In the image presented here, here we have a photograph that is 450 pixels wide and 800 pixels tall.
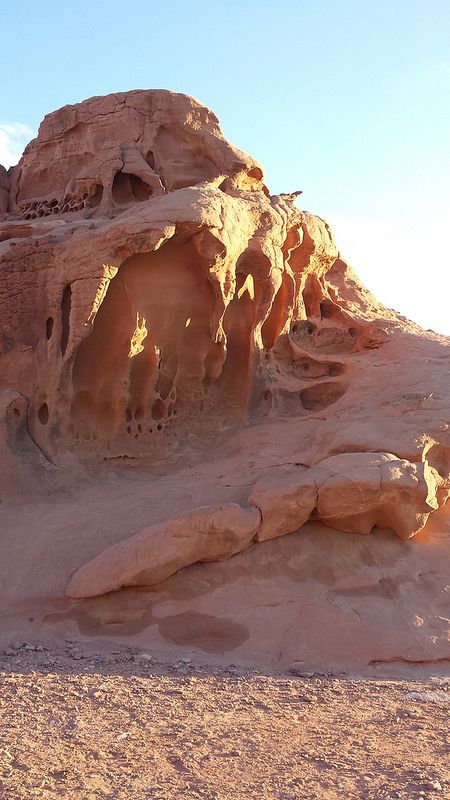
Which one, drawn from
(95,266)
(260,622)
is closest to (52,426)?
(95,266)

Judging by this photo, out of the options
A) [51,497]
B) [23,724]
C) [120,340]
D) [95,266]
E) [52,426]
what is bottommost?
[23,724]

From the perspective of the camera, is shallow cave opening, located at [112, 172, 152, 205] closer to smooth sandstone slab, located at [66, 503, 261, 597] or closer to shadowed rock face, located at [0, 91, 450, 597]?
shadowed rock face, located at [0, 91, 450, 597]

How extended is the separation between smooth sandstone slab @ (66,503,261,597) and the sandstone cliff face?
1 centimetres

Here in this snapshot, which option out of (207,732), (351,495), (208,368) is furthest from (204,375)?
(207,732)

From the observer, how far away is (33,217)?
1224 cm

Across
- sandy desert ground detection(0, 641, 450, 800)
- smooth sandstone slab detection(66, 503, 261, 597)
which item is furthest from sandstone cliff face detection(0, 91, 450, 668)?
sandy desert ground detection(0, 641, 450, 800)

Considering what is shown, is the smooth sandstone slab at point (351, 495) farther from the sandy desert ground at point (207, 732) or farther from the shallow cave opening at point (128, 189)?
the shallow cave opening at point (128, 189)

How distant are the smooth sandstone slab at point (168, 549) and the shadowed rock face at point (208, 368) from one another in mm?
14

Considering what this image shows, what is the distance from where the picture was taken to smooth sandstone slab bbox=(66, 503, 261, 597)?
20.8ft

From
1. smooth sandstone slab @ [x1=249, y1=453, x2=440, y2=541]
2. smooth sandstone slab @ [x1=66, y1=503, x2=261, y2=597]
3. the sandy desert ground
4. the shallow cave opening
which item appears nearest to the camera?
the sandy desert ground

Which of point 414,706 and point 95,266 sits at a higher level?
point 95,266

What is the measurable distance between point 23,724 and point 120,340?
212 inches

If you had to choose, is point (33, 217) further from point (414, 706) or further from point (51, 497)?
point (414, 706)

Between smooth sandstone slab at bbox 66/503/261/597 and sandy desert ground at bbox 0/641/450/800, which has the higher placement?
smooth sandstone slab at bbox 66/503/261/597
